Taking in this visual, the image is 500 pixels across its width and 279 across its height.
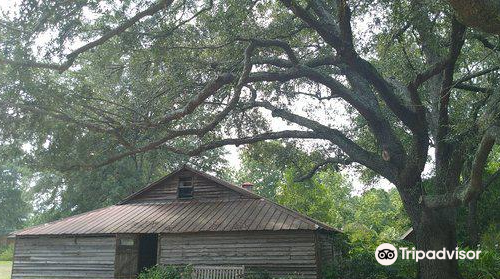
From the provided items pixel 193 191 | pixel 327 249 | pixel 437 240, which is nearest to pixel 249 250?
pixel 327 249

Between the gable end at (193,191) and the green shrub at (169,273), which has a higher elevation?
the gable end at (193,191)

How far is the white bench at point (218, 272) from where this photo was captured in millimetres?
15500

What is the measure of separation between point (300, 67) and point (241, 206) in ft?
25.9

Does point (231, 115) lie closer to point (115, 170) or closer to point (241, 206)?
point (241, 206)

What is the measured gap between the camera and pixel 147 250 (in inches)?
873

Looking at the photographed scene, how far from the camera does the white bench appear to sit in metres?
15.5

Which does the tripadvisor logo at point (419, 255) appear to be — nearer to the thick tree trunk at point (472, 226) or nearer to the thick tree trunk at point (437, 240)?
the thick tree trunk at point (437, 240)

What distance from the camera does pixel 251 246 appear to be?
16.3m

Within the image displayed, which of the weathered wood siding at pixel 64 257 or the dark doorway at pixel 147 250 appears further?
the dark doorway at pixel 147 250

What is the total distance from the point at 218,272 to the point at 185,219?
3038 millimetres

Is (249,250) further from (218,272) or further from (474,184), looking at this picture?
(474,184)

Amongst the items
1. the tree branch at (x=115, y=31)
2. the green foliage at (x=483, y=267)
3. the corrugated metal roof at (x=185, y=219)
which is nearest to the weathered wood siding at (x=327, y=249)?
the corrugated metal roof at (x=185, y=219)

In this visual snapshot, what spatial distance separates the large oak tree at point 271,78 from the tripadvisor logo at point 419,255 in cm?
18

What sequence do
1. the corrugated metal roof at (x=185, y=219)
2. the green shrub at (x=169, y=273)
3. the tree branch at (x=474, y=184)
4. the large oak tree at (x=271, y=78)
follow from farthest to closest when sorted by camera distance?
the corrugated metal roof at (x=185, y=219), the green shrub at (x=169, y=273), the large oak tree at (x=271, y=78), the tree branch at (x=474, y=184)
